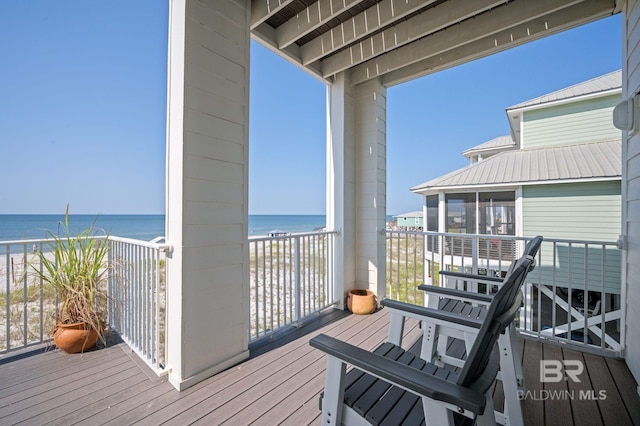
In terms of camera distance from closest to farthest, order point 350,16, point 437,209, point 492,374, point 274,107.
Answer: point 492,374
point 350,16
point 437,209
point 274,107

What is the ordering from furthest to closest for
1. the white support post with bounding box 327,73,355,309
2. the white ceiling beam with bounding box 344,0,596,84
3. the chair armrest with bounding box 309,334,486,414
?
the white support post with bounding box 327,73,355,309
the white ceiling beam with bounding box 344,0,596,84
the chair armrest with bounding box 309,334,486,414

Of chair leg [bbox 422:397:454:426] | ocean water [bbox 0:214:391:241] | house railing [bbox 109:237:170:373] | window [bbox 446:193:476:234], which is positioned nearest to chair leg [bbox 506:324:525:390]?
chair leg [bbox 422:397:454:426]

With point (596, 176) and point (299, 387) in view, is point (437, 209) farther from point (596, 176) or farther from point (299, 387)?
point (299, 387)

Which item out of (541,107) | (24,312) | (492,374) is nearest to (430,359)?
(492,374)

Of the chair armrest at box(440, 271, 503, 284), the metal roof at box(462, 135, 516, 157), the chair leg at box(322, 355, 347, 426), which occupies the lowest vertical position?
the chair leg at box(322, 355, 347, 426)

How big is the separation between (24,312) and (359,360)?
2.97m

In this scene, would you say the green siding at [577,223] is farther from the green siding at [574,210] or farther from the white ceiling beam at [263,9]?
the white ceiling beam at [263,9]

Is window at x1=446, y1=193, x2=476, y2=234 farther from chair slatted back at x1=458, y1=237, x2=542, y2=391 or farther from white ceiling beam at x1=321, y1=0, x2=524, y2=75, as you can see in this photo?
chair slatted back at x1=458, y1=237, x2=542, y2=391

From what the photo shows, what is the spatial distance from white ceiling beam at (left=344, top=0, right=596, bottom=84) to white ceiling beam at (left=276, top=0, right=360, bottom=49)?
703 mm

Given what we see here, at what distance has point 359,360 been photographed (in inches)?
35.9

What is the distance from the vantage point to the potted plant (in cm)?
224

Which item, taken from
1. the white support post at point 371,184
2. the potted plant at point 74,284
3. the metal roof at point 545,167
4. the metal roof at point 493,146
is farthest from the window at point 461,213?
the potted plant at point 74,284

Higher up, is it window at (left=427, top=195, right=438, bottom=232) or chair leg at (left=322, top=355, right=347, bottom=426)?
window at (left=427, top=195, right=438, bottom=232)

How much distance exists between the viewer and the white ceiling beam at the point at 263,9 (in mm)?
2135
